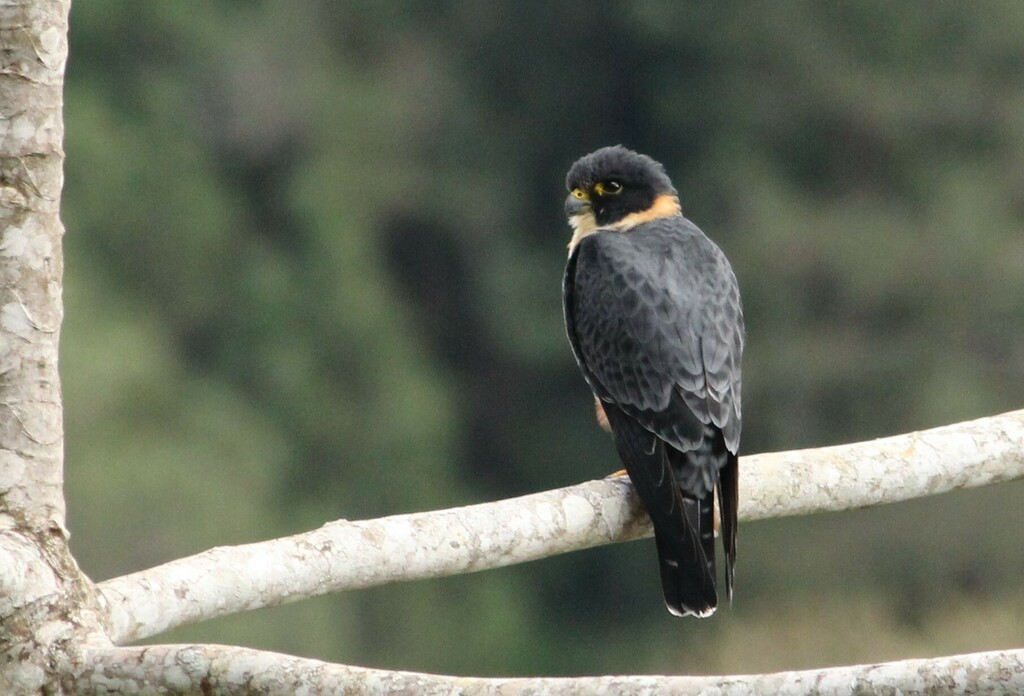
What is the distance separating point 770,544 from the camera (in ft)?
89.3

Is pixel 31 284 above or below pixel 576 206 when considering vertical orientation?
above

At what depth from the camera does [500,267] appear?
102 feet

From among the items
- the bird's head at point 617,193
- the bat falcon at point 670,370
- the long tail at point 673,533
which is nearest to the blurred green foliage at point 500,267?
the bird's head at point 617,193

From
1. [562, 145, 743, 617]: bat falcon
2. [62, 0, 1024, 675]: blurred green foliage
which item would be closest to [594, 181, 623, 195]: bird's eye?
[562, 145, 743, 617]: bat falcon

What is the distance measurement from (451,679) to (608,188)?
3335 millimetres

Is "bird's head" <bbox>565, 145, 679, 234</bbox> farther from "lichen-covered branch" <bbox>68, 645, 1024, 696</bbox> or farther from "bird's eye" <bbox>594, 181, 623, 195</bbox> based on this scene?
"lichen-covered branch" <bbox>68, 645, 1024, 696</bbox>

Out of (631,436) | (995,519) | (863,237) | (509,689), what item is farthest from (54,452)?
(863,237)

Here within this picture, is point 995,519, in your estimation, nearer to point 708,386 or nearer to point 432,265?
point 432,265

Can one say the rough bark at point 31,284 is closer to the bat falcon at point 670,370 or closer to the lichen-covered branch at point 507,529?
the lichen-covered branch at point 507,529

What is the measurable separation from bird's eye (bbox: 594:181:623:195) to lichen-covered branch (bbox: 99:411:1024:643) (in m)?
1.56

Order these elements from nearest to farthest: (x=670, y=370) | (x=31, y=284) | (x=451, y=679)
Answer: (x=451, y=679)
(x=31, y=284)
(x=670, y=370)

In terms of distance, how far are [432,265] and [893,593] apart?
37.4ft

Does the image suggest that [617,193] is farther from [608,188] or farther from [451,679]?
[451,679]

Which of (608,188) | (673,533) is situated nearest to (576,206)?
(608,188)
